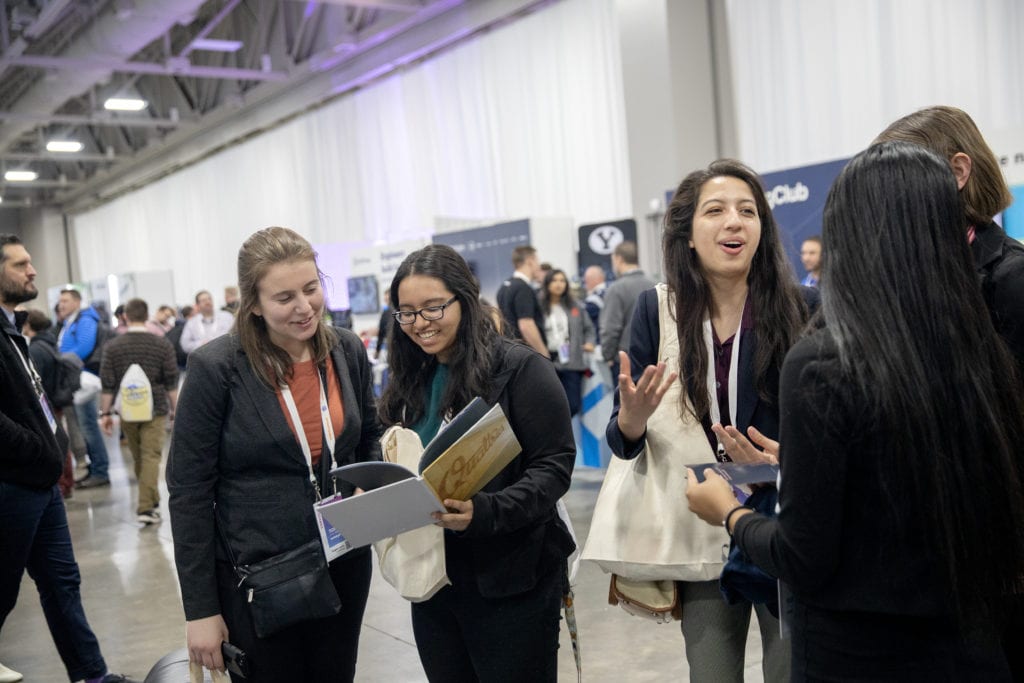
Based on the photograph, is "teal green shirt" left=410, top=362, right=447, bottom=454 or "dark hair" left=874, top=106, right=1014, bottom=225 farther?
"teal green shirt" left=410, top=362, right=447, bottom=454

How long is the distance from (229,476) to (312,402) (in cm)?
23

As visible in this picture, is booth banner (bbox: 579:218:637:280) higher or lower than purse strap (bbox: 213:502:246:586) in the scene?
higher

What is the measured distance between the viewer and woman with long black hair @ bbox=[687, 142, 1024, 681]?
119 centimetres

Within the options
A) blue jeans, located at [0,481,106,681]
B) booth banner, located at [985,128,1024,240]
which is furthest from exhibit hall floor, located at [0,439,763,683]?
booth banner, located at [985,128,1024,240]

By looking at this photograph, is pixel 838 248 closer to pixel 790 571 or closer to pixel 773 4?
pixel 790 571

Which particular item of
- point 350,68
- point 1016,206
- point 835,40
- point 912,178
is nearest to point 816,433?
point 912,178

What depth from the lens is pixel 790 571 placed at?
1260 mm

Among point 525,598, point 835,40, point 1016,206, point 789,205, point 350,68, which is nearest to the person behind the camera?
point 525,598

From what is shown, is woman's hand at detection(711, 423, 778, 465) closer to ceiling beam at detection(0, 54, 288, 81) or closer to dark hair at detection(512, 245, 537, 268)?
dark hair at detection(512, 245, 537, 268)

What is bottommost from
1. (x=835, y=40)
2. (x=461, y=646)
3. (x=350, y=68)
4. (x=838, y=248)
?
(x=461, y=646)

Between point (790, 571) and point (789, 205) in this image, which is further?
point (789, 205)

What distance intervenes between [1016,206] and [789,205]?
1.82 m

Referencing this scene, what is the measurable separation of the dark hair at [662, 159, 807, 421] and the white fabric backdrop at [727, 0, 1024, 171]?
6.78m

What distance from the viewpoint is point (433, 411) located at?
2061 millimetres
